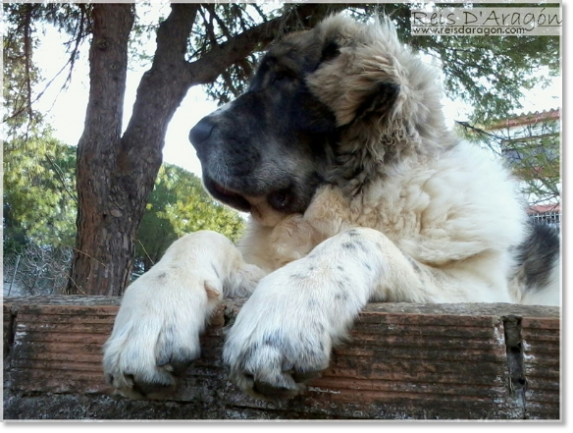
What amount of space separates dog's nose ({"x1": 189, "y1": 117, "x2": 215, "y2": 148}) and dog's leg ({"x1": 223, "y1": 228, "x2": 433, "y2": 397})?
3.32 ft

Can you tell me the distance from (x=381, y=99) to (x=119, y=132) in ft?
12.0

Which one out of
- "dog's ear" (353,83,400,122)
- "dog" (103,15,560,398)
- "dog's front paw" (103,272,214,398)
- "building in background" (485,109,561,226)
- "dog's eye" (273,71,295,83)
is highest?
"building in background" (485,109,561,226)

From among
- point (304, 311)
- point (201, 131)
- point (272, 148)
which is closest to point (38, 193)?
point (201, 131)

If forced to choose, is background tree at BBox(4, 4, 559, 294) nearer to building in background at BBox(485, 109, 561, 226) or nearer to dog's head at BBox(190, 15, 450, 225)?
building in background at BBox(485, 109, 561, 226)

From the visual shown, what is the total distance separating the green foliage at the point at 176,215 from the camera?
7086 mm

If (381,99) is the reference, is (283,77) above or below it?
above

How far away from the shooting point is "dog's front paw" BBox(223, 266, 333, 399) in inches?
50.1

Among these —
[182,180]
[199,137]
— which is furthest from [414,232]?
[182,180]

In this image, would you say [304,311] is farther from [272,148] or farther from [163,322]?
[272,148]

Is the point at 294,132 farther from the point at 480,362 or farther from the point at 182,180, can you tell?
the point at 182,180

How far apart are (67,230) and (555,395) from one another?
7.00m

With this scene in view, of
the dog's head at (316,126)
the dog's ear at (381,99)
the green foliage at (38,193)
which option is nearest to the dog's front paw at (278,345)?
the dog's head at (316,126)

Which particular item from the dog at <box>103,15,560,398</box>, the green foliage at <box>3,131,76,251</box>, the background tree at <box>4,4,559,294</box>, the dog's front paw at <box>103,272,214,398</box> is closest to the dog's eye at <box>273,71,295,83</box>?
the dog at <box>103,15,560,398</box>

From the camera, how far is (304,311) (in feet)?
4.54
